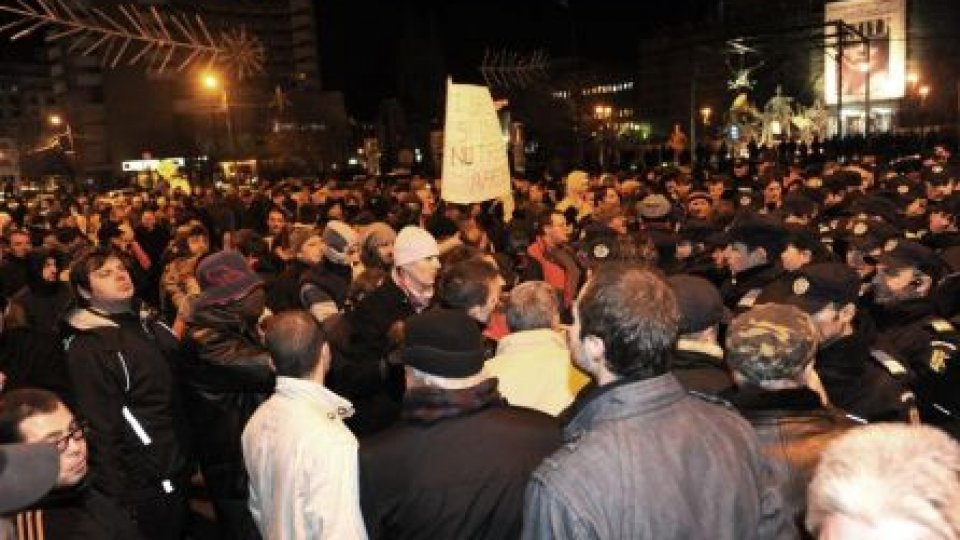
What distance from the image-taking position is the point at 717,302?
354 cm

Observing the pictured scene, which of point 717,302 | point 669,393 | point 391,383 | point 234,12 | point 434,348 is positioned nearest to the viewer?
point 669,393

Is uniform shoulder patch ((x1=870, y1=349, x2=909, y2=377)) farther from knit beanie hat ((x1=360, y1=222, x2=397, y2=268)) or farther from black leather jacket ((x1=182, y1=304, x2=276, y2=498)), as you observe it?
knit beanie hat ((x1=360, y1=222, x2=397, y2=268))

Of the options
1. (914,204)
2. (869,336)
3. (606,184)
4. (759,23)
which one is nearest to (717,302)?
(869,336)

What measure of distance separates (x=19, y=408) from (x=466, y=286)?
2.08 meters

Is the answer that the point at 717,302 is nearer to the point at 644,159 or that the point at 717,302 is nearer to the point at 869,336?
the point at 869,336

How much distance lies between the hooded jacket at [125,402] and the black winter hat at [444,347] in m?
1.85

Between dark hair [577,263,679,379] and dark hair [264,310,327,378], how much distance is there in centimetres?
135

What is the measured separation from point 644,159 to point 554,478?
116 feet

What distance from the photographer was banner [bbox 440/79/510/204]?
757cm

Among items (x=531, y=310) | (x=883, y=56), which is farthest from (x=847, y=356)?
(x=883, y=56)

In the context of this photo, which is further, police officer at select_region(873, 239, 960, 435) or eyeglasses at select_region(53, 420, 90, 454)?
police officer at select_region(873, 239, 960, 435)

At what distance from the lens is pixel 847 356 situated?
3846 millimetres

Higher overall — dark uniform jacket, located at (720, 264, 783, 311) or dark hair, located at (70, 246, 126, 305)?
dark hair, located at (70, 246, 126, 305)

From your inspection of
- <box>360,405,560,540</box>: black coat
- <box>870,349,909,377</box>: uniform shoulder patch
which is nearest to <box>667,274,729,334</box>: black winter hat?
<box>360,405,560,540</box>: black coat
